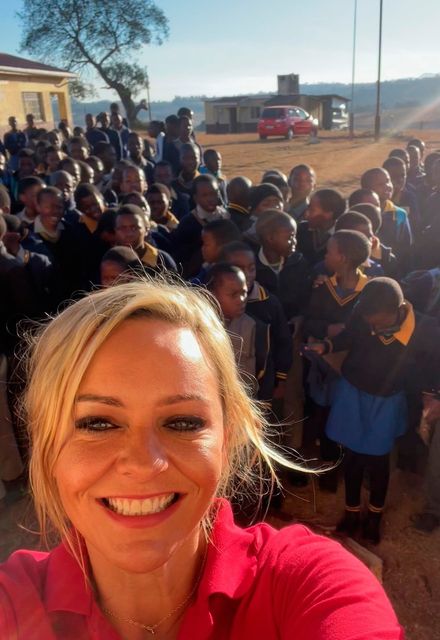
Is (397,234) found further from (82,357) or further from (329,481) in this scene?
(82,357)

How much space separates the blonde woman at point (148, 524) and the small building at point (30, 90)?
22.2 m

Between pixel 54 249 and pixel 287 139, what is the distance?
81.2 feet

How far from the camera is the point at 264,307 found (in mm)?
3088

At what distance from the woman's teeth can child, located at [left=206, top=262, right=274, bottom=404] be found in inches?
63.4

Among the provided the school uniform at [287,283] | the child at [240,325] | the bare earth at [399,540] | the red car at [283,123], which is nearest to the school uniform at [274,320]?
the child at [240,325]

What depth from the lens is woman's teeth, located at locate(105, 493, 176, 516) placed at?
1.08 meters

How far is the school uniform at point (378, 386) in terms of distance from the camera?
2.77 m

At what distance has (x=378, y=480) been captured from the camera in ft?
9.71

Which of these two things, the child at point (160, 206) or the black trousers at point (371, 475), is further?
the child at point (160, 206)

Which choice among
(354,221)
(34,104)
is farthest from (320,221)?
(34,104)

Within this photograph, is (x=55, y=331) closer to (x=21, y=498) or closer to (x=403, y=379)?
(x=403, y=379)

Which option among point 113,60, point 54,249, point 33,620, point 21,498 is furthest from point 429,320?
point 113,60

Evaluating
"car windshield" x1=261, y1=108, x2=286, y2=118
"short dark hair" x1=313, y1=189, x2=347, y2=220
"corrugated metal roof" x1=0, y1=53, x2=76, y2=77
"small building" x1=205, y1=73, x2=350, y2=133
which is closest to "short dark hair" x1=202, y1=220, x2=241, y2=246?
"short dark hair" x1=313, y1=189, x2=347, y2=220

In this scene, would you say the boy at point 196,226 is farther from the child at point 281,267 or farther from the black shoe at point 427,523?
the black shoe at point 427,523
